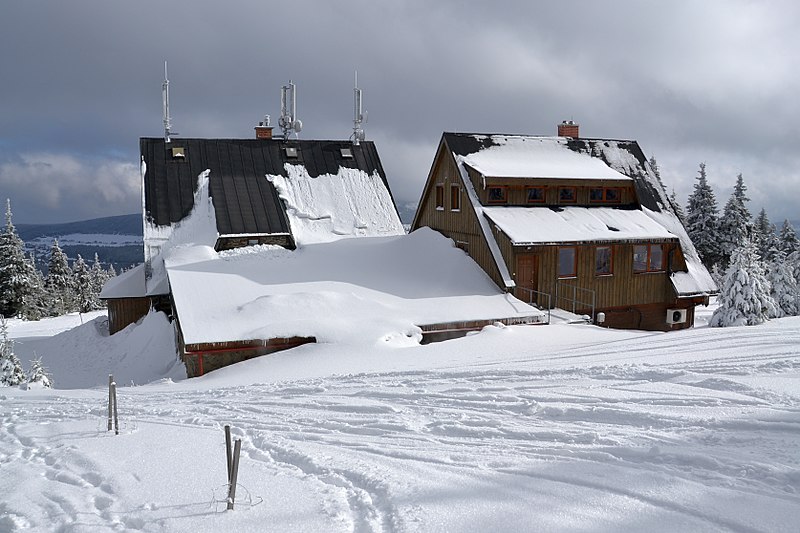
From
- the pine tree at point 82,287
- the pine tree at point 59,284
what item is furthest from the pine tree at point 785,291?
the pine tree at point 82,287

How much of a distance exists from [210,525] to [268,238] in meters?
17.5

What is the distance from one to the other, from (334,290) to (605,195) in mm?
11457

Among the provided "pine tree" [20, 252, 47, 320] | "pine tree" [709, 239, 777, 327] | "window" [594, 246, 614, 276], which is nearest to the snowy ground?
"pine tree" [709, 239, 777, 327]

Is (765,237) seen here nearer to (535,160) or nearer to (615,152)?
(615,152)

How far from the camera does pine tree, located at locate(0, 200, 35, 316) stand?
37.7 metres

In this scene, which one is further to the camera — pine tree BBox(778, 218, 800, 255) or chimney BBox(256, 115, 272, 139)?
pine tree BBox(778, 218, 800, 255)

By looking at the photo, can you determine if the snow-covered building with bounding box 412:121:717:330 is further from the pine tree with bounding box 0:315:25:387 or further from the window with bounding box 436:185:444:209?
the pine tree with bounding box 0:315:25:387

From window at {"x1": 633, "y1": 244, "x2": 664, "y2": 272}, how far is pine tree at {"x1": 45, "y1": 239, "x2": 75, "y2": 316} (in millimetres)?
41150

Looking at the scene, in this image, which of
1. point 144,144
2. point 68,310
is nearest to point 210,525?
point 144,144

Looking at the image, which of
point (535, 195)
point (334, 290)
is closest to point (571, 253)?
point (535, 195)

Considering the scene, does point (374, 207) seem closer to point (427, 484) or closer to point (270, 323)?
point (270, 323)

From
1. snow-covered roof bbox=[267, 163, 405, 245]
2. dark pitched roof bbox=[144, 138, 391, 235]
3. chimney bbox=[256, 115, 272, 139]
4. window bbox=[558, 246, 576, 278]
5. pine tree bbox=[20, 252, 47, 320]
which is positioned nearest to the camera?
window bbox=[558, 246, 576, 278]

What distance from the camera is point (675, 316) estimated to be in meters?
21.7

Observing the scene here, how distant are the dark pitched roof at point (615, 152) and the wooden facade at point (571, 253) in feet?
1.46
